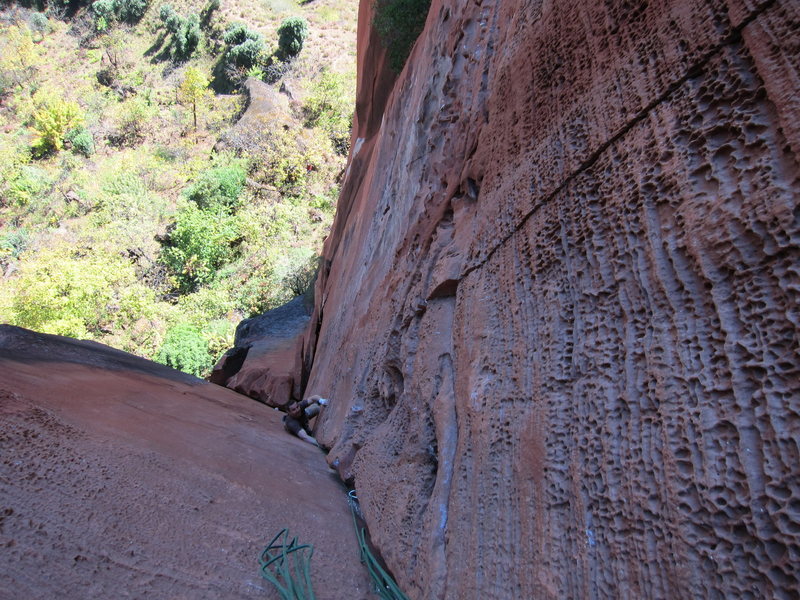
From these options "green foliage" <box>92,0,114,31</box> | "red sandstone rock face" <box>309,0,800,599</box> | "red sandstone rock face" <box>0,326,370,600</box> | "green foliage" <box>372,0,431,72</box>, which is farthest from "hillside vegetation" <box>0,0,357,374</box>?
"red sandstone rock face" <box>309,0,800,599</box>

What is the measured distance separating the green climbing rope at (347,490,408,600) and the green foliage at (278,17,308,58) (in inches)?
1098

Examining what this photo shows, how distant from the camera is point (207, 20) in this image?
30188 mm

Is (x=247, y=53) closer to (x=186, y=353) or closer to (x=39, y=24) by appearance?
(x=39, y=24)

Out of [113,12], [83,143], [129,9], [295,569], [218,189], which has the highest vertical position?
[129,9]

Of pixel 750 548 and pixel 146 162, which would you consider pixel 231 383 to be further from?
pixel 146 162

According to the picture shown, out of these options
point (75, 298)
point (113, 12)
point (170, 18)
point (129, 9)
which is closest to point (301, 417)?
point (75, 298)

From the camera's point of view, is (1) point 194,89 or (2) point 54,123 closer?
(1) point 194,89

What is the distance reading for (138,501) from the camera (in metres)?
2.00

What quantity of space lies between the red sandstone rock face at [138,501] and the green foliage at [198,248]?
14254mm

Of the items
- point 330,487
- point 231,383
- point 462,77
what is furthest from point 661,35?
point 231,383

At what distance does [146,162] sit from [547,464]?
26.0m

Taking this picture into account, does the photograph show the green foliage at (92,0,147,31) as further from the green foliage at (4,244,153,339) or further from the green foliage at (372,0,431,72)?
the green foliage at (372,0,431,72)

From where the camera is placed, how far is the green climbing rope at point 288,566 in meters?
1.81

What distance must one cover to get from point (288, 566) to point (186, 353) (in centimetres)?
1161
